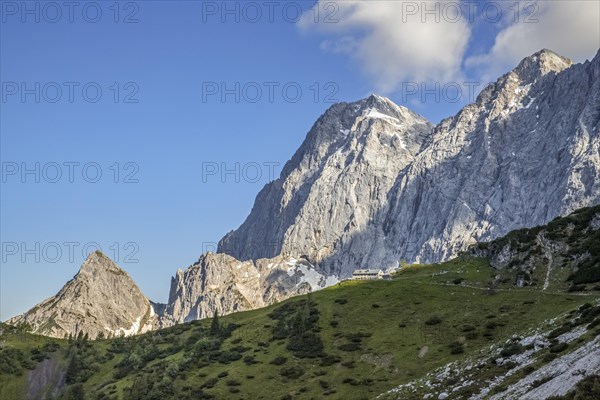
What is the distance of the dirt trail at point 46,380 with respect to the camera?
158625 millimetres

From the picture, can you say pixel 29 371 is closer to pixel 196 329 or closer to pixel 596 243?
pixel 196 329

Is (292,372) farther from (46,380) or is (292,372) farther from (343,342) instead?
(46,380)

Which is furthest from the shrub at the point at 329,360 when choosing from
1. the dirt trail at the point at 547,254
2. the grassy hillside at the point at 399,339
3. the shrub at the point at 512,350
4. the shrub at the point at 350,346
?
the shrub at the point at 512,350

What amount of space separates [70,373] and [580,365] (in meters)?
156

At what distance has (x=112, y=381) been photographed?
136000 mm

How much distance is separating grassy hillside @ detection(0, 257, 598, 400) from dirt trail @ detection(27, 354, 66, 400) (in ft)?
12.1

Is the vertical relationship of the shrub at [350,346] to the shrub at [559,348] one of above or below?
above

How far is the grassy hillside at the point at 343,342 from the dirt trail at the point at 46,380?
145 inches

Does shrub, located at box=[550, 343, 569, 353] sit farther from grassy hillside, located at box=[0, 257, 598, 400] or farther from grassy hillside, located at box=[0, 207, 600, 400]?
grassy hillside, located at box=[0, 257, 598, 400]

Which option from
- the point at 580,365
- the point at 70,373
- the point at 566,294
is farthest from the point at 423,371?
the point at 70,373

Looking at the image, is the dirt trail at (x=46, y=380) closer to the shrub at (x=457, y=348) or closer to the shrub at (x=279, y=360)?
the shrub at (x=279, y=360)

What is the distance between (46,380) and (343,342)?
106m

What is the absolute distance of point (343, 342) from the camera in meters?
105

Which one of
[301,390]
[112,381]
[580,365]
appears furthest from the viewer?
[112,381]
